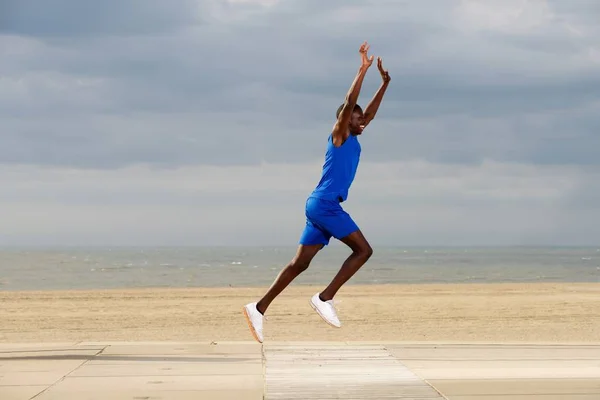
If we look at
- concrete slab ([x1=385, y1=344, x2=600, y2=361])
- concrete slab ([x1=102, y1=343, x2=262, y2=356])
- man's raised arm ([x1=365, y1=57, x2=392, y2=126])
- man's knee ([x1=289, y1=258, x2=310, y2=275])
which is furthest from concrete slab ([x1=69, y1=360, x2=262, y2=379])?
man's raised arm ([x1=365, y1=57, x2=392, y2=126])

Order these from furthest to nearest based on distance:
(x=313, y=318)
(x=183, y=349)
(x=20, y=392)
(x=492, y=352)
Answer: (x=313, y=318), (x=183, y=349), (x=492, y=352), (x=20, y=392)

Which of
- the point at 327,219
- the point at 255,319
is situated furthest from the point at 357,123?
the point at 255,319

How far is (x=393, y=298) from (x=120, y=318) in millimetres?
9227

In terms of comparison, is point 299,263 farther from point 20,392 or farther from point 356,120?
point 20,392

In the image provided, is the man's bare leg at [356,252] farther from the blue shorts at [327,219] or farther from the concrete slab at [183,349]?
the concrete slab at [183,349]

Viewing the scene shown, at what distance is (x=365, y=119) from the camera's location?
7238 mm

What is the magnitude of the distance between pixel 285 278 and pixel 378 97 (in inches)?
67.0

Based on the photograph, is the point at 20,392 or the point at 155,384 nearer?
the point at 20,392

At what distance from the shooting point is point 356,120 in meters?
7.08

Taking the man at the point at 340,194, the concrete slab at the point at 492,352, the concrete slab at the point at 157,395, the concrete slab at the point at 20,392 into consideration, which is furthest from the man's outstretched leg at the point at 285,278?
the concrete slab at the point at 20,392

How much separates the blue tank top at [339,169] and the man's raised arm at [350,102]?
73 mm

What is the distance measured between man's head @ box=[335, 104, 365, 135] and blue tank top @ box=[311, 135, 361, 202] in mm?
57

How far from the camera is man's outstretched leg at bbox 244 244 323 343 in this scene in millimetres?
7227

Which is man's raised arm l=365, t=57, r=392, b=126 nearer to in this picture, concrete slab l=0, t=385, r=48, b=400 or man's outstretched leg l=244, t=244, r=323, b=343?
man's outstretched leg l=244, t=244, r=323, b=343
